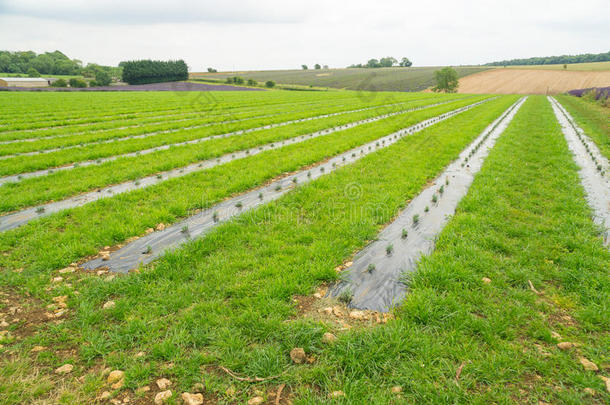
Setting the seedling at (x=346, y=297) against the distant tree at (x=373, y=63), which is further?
the distant tree at (x=373, y=63)

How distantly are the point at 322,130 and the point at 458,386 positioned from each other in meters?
15.9

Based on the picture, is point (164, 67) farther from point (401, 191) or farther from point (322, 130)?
point (401, 191)

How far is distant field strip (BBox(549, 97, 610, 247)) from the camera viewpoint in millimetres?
6590

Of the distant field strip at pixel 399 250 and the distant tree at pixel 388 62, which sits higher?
the distant tree at pixel 388 62

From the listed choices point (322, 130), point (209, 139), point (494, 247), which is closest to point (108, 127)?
point (209, 139)

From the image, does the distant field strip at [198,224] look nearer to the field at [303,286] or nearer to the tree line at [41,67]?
the field at [303,286]

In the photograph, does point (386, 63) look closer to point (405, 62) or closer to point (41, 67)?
point (405, 62)

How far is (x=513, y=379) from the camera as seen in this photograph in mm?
3021

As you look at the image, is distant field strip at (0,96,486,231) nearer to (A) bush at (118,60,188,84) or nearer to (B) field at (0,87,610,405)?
(B) field at (0,87,610,405)

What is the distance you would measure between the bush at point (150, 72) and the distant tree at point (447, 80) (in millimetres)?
70927

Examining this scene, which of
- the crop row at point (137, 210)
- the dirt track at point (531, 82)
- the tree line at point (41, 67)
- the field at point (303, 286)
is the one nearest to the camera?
the field at point (303, 286)

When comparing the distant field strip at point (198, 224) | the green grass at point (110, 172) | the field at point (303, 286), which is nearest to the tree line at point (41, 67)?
the green grass at point (110, 172)

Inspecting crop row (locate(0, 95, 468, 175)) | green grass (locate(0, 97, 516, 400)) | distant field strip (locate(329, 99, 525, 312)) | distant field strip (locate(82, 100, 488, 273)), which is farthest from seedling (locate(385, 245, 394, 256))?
crop row (locate(0, 95, 468, 175))

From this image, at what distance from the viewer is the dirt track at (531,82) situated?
6644 centimetres
